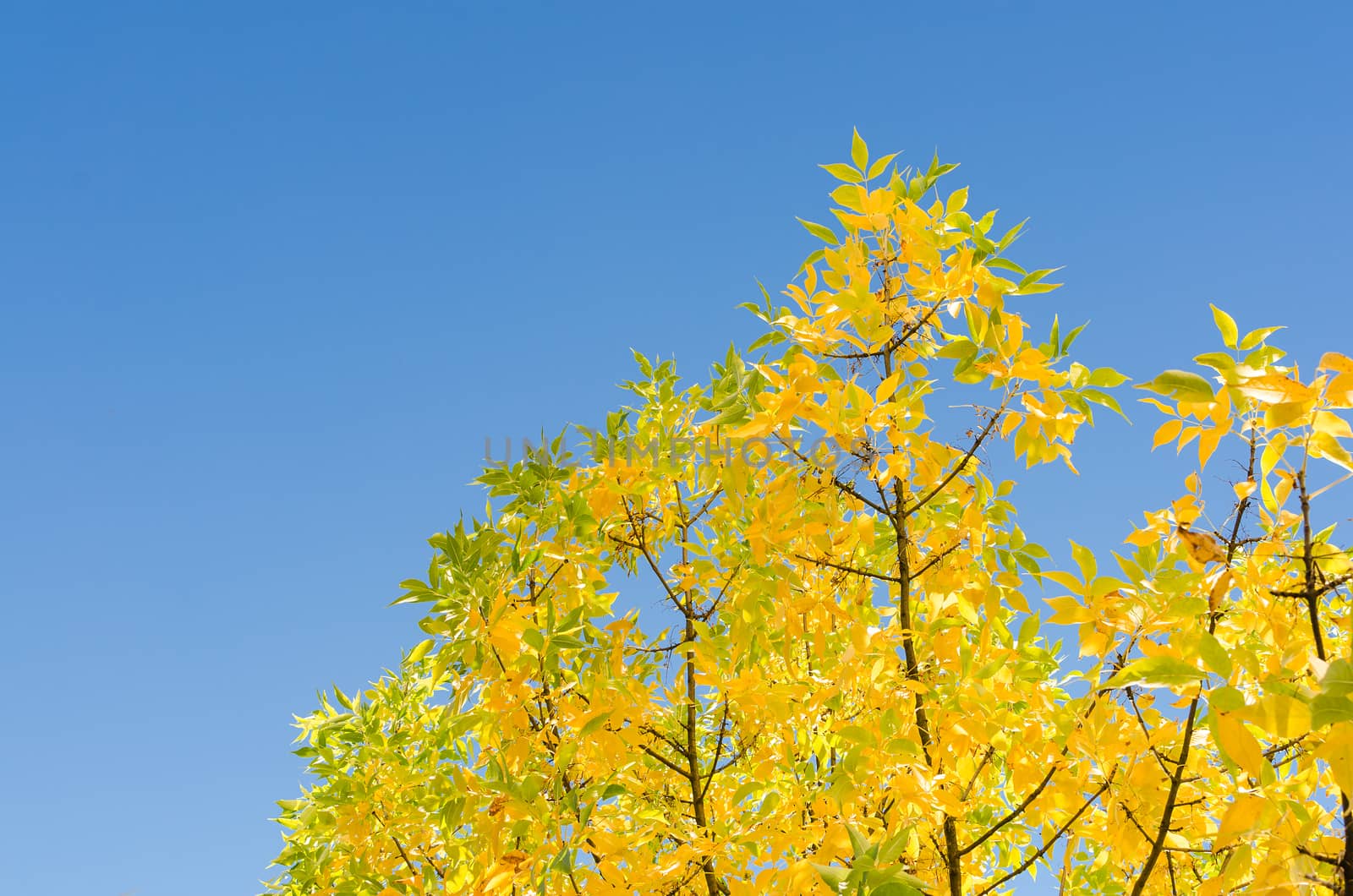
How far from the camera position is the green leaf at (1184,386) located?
146 centimetres

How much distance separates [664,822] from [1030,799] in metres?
1.03

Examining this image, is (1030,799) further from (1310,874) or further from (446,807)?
(446,807)

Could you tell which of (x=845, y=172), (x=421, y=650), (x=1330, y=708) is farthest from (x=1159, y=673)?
(x=421, y=650)

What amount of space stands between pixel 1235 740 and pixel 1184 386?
544 mm

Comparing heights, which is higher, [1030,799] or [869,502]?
[869,502]

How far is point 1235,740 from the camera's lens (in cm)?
131

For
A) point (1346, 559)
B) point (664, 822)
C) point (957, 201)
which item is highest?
point (957, 201)

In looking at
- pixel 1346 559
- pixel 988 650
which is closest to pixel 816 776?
pixel 988 650

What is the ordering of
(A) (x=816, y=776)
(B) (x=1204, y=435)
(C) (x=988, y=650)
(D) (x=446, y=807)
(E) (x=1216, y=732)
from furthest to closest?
(A) (x=816, y=776) → (D) (x=446, y=807) → (C) (x=988, y=650) → (B) (x=1204, y=435) → (E) (x=1216, y=732)

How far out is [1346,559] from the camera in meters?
2.03

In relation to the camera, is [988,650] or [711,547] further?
[711,547]

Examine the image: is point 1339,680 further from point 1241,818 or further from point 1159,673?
point 1241,818

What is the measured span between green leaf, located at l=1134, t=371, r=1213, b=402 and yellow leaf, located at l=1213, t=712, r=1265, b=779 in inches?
19.3

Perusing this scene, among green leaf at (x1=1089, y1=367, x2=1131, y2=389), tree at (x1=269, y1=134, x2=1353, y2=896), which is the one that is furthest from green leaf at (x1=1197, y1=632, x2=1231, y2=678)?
green leaf at (x1=1089, y1=367, x2=1131, y2=389)
